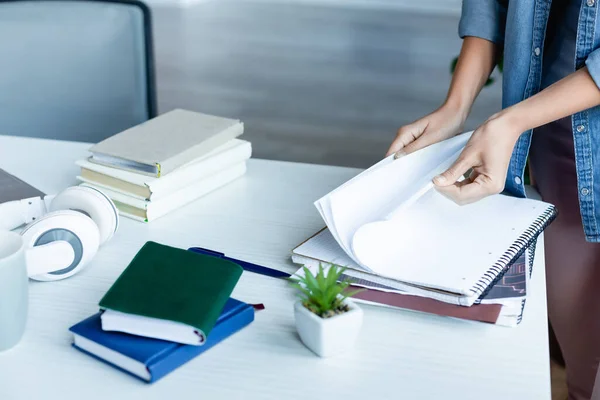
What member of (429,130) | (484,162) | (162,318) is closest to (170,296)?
(162,318)

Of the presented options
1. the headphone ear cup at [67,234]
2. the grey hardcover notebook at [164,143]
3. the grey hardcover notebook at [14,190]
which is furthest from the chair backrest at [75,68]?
the headphone ear cup at [67,234]

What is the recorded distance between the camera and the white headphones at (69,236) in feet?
3.27

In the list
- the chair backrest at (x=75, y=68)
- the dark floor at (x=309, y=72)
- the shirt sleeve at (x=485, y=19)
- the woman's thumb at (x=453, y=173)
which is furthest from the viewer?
the dark floor at (x=309, y=72)

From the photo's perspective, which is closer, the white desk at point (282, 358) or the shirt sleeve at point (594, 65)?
the white desk at point (282, 358)

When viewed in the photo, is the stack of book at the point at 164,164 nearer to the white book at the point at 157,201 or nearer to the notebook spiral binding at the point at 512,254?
the white book at the point at 157,201

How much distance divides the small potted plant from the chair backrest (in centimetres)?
115

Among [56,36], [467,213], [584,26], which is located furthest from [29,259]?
[56,36]

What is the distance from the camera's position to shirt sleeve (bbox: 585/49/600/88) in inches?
44.5

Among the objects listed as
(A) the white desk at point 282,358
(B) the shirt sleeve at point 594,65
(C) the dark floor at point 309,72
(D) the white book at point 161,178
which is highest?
(B) the shirt sleeve at point 594,65

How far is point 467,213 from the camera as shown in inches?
45.5

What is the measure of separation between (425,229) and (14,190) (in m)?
0.68

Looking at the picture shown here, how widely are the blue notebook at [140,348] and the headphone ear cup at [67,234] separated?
0.15 m

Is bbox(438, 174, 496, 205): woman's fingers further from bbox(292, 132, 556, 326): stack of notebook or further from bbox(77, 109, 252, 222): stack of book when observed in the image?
bbox(77, 109, 252, 222): stack of book

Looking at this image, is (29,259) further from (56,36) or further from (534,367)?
(56,36)
